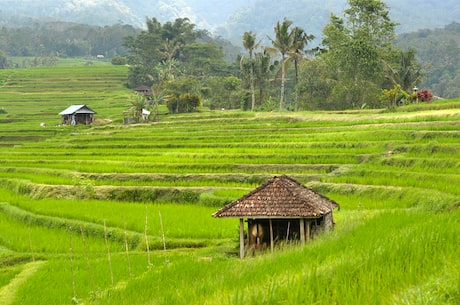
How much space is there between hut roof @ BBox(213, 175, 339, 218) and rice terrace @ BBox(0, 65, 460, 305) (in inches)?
29.0

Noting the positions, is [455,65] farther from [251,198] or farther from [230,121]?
[251,198]

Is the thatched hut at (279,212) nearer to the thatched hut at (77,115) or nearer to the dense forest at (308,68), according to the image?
the dense forest at (308,68)

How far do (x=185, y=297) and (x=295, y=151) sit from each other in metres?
18.9

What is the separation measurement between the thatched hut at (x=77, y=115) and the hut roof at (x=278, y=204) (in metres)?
35.5

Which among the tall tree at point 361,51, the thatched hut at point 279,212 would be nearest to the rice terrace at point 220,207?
the thatched hut at point 279,212

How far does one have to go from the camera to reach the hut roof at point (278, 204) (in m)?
11.9

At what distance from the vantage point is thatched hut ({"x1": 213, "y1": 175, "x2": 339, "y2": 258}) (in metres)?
11.9

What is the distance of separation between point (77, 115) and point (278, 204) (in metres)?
37.3

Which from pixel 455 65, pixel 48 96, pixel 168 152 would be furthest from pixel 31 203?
pixel 455 65

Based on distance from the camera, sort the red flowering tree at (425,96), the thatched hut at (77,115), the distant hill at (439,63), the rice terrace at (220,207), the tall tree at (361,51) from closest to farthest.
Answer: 1. the rice terrace at (220,207)
2. the red flowering tree at (425,96)
3. the tall tree at (361,51)
4. the thatched hut at (77,115)
5. the distant hill at (439,63)

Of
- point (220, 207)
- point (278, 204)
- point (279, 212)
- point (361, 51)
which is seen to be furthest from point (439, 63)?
point (279, 212)

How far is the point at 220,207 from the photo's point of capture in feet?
57.8

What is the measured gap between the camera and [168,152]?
1073 inches

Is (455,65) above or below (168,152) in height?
above
